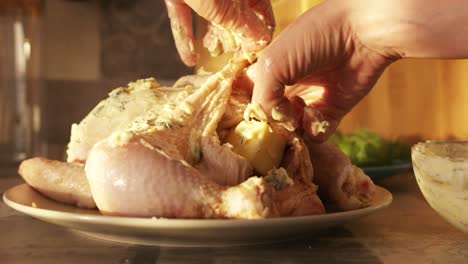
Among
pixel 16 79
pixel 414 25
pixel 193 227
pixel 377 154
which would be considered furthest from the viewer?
pixel 16 79

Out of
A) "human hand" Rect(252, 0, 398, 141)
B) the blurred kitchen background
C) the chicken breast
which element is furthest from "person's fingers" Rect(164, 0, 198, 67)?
the blurred kitchen background

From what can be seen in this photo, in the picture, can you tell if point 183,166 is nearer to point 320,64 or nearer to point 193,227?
point 193,227

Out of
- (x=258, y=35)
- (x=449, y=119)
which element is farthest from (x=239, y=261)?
(x=449, y=119)

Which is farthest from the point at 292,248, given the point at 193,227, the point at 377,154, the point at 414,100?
the point at 414,100

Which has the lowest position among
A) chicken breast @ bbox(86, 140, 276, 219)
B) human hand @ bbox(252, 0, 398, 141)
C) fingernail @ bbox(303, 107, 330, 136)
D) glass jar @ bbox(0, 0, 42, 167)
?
glass jar @ bbox(0, 0, 42, 167)

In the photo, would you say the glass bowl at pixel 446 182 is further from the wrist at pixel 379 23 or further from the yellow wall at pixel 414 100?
the yellow wall at pixel 414 100

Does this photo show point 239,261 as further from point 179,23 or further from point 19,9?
point 19,9

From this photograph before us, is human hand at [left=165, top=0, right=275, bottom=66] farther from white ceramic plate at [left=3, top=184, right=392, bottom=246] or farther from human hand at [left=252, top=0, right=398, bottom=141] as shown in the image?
white ceramic plate at [left=3, top=184, right=392, bottom=246]
